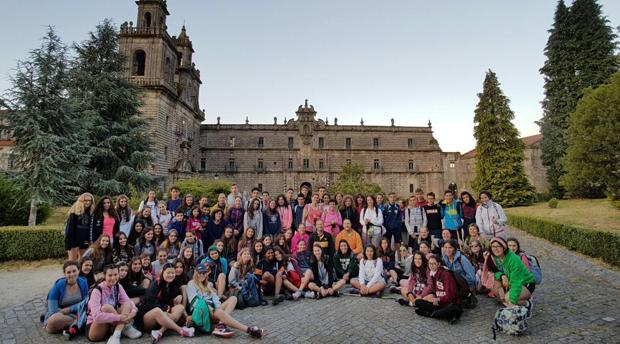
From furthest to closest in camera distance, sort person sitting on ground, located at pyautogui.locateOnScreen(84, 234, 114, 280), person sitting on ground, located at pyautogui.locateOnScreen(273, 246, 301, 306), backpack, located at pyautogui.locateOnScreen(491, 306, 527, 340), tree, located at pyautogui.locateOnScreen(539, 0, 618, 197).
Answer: tree, located at pyautogui.locateOnScreen(539, 0, 618, 197) < person sitting on ground, located at pyautogui.locateOnScreen(273, 246, 301, 306) < person sitting on ground, located at pyautogui.locateOnScreen(84, 234, 114, 280) < backpack, located at pyautogui.locateOnScreen(491, 306, 527, 340)

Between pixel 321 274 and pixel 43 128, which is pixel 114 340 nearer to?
pixel 321 274

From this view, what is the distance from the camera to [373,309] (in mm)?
6266

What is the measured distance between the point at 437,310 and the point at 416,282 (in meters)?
0.84

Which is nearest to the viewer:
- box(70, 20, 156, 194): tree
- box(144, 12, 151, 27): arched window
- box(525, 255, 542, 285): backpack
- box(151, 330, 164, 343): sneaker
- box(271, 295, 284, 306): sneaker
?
box(151, 330, 164, 343): sneaker

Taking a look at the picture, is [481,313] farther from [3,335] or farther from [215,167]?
[215,167]

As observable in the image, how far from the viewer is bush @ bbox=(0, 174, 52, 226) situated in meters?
13.4

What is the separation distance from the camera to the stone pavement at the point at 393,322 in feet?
16.3

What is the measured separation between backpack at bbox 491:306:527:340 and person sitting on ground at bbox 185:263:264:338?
396 cm

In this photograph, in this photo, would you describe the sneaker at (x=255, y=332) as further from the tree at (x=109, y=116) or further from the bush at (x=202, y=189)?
the bush at (x=202, y=189)

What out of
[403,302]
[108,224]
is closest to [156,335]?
[108,224]

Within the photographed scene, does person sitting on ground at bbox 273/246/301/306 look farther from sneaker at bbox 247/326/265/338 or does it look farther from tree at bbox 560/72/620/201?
tree at bbox 560/72/620/201

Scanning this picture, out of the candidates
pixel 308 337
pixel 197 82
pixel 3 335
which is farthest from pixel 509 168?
pixel 197 82

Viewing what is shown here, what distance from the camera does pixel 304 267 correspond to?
24.6 feet

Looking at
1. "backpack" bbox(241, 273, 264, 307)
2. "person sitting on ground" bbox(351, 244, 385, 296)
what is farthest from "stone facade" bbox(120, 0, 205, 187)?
"person sitting on ground" bbox(351, 244, 385, 296)
